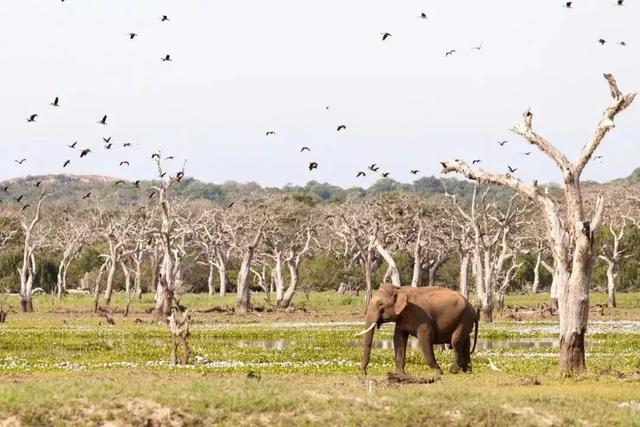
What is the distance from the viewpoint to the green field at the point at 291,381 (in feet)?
62.2

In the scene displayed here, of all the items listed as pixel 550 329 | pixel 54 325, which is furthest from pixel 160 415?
pixel 54 325

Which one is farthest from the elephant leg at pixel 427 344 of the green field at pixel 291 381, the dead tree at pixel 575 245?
the dead tree at pixel 575 245

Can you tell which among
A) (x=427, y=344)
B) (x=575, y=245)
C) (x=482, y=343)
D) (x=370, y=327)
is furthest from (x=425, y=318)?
(x=482, y=343)

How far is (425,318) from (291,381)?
5.20 m

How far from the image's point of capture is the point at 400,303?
28781 mm

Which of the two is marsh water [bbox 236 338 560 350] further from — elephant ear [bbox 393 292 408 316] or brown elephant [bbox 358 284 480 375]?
elephant ear [bbox 393 292 408 316]

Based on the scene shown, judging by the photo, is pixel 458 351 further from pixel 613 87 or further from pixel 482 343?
pixel 482 343

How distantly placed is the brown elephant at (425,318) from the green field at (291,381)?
851 mm

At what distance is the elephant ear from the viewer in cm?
2870

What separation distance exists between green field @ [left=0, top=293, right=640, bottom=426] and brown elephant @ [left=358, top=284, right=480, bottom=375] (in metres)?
0.85

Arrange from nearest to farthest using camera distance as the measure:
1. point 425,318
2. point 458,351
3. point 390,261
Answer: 1. point 425,318
2. point 458,351
3. point 390,261

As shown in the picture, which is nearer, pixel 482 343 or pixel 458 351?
pixel 458 351

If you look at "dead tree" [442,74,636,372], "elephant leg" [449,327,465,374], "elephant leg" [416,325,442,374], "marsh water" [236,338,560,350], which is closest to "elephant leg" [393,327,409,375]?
"elephant leg" [416,325,442,374]

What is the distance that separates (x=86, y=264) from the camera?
12256 cm
